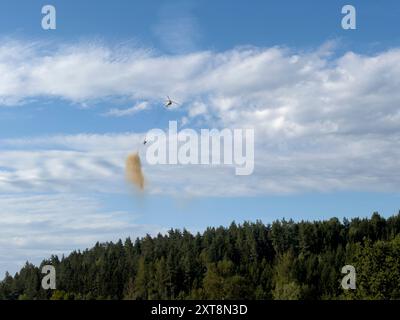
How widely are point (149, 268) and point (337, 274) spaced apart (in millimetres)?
54414

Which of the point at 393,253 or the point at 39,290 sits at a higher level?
the point at 393,253

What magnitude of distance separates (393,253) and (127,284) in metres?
110

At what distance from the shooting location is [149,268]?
182 metres

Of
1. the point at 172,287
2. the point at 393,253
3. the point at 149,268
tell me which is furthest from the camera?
the point at 149,268

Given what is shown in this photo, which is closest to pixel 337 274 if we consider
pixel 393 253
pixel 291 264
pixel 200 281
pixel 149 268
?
pixel 291 264

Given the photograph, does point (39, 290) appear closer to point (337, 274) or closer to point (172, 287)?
point (172, 287)

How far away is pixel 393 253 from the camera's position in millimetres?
94188
